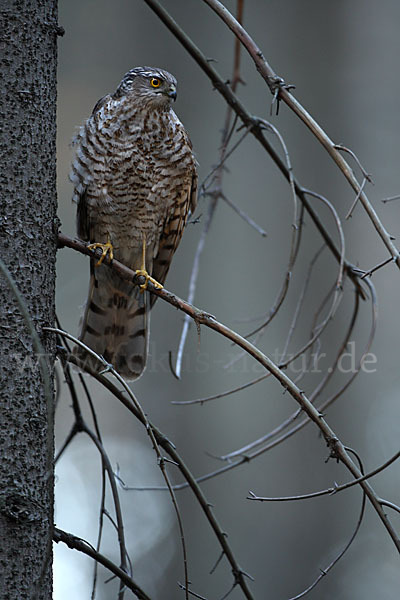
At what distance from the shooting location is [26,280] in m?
1.37

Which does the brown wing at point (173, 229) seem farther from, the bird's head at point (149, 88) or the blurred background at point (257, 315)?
the blurred background at point (257, 315)

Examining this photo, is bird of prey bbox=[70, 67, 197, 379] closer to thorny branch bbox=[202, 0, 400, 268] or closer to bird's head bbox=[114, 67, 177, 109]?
bird's head bbox=[114, 67, 177, 109]

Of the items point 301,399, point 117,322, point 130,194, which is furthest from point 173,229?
point 301,399

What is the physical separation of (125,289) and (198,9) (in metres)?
4.87

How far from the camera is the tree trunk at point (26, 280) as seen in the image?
1.31 meters

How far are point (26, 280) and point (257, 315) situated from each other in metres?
4.82

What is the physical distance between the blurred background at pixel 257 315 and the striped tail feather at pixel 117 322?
8.87 ft

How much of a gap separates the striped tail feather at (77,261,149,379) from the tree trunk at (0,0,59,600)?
1194 millimetres

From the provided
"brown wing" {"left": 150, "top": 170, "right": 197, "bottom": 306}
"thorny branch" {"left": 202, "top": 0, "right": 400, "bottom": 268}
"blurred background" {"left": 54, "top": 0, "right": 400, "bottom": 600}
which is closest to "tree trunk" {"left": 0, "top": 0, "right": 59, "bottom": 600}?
"thorny branch" {"left": 202, "top": 0, "right": 400, "bottom": 268}

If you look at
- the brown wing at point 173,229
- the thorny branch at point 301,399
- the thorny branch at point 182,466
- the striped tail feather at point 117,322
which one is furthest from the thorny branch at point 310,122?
the striped tail feather at point 117,322

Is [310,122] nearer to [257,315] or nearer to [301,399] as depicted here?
[301,399]

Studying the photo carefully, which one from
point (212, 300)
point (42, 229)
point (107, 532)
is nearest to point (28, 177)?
point (42, 229)

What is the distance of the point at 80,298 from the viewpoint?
20.8ft

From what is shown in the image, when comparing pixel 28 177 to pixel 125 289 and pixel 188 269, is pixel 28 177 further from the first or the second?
pixel 188 269
